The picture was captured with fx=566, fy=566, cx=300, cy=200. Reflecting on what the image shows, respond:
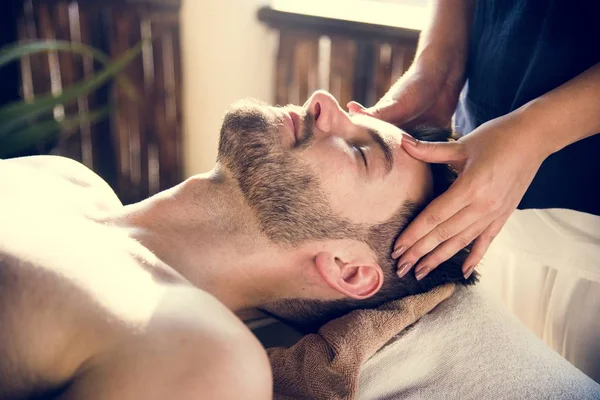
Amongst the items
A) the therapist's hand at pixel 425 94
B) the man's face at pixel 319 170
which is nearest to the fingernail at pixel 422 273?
the man's face at pixel 319 170

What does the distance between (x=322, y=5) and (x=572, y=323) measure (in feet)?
6.32

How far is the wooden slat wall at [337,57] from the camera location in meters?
2.40

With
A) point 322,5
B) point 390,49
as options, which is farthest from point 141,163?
point 390,49

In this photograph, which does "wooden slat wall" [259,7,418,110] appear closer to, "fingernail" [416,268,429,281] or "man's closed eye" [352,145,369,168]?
"man's closed eye" [352,145,369,168]

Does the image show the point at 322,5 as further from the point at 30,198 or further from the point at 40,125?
the point at 30,198

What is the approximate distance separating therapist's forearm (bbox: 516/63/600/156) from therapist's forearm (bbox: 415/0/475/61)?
1.56 feet

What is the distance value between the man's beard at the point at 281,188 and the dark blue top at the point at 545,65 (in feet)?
1.34

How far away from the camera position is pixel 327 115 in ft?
4.11

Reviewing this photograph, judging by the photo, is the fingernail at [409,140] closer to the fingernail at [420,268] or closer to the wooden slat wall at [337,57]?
the fingernail at [420,268]

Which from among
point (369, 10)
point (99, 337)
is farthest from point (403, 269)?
point (369, 10)

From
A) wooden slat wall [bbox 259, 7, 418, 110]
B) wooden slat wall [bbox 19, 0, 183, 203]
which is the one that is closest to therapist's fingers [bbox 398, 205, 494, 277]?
wooden slat wall [bbox 259, 7, 418, 110]

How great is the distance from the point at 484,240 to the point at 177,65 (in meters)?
2.15

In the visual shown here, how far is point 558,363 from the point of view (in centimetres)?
109

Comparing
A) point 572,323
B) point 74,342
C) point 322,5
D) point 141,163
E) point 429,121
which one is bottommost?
point 141,163
